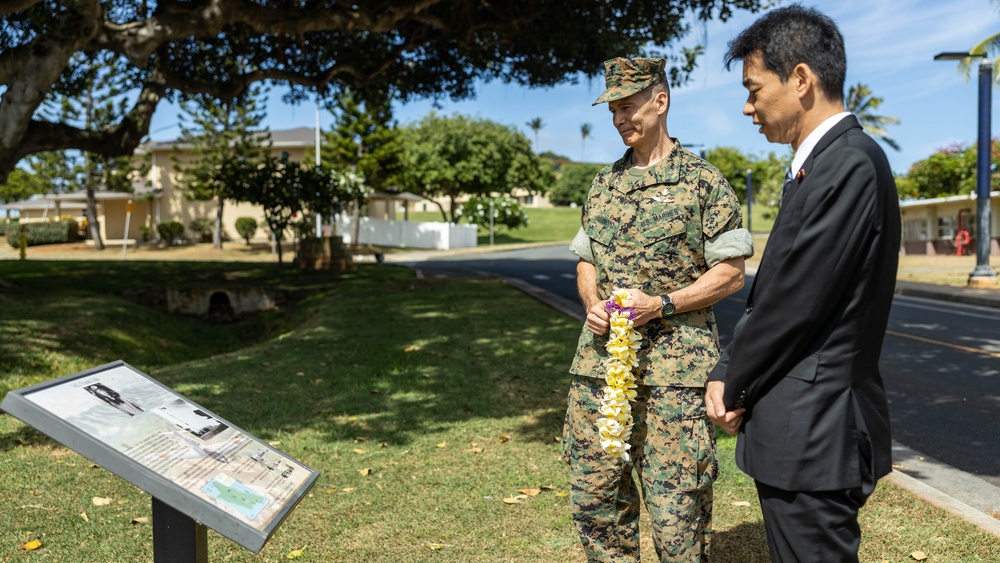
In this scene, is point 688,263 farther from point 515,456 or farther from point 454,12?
point 454,12

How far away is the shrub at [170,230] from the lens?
46.8m

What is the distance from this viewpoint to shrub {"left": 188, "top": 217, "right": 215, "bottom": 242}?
163 ft

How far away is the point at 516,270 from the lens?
29.9 m

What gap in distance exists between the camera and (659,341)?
345cm

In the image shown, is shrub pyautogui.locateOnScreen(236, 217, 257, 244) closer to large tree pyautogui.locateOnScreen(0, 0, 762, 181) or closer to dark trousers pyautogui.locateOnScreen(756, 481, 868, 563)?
large tree pyautogui.locateOnScreen(0, 0, 762, 181)

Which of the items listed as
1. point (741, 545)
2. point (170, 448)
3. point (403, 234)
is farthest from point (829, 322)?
point (403, 234)

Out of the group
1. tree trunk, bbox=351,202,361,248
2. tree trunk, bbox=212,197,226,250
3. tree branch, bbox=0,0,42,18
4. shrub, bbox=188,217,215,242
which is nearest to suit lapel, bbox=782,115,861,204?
tree branch, bbox=0,0,42,18

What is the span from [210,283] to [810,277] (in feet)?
61.2

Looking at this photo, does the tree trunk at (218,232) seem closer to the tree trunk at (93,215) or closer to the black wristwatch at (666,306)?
the tree trunk at (93,215)

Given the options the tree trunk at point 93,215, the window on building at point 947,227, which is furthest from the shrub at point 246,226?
the window on building at point 947,227

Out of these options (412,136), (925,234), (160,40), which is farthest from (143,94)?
(412,136)

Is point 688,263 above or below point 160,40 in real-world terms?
below

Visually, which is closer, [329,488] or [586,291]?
[586,291]

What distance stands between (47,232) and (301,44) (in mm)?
41364
